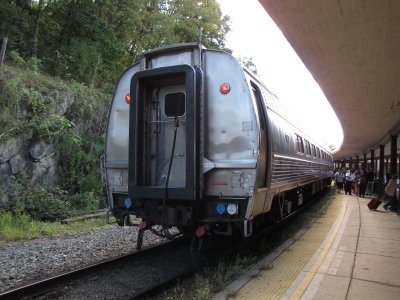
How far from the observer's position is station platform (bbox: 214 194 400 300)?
5465 millimetres

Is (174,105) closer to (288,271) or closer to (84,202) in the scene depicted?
(288,271)

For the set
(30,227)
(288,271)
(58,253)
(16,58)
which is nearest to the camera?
(288,271)

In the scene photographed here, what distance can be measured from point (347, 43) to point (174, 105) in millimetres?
4185

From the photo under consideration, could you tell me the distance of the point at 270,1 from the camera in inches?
268

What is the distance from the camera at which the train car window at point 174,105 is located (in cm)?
672

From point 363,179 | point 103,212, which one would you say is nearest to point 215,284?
point 103,212

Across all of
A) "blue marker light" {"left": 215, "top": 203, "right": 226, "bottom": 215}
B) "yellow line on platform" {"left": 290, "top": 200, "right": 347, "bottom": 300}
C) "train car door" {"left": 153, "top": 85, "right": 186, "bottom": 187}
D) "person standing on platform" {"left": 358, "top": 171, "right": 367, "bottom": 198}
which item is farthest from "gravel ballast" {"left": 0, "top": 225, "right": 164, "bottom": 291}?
"person standing on platform" {"left": 358, "top": 171, "right": 367, "bottom": 198}

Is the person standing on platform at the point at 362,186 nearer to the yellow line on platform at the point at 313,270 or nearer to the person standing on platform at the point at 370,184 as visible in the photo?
the person standing on platform at the point at 370,184

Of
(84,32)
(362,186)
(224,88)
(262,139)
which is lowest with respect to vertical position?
(362,186)

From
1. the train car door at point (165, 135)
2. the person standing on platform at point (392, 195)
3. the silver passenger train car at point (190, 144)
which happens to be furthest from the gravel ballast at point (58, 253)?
the person standing on platform at point (392, 195)

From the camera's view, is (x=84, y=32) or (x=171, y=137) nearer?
(x=171, y=137)

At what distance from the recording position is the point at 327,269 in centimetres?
658

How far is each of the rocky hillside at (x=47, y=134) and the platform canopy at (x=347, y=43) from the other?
8.24 metres

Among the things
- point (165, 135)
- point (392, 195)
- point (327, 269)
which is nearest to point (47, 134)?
point (165, 135)
